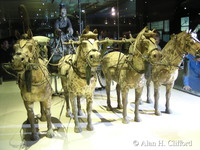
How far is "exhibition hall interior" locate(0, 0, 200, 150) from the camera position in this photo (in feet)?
10.7

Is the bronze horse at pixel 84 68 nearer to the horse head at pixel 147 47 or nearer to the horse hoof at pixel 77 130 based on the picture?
the horse hoof at pixel 77 130

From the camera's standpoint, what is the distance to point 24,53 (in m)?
2.78

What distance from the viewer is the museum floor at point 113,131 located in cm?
331

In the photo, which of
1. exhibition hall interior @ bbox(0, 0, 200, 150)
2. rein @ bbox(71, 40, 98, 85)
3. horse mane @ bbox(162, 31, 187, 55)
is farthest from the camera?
horse mane @ bbox(162, 31, 187, 55)

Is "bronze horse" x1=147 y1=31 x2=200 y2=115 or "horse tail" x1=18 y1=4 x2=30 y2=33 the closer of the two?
"horse tail" x1=18 y1=4 x2=30 y2=33

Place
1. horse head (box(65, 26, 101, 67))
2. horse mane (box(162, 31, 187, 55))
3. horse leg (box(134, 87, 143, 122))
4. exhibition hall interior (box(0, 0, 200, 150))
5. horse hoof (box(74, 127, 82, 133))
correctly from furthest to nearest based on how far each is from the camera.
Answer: horse mane (box(162, 31, 187, 55)) → horse leg (box(134, 87, 143, 122)) → horse hoof (box(74, 127, 82, 133)) → exhibition hall interior (box(0, 0, 200, 150)) → horse head (box(65, 26, 101, 67))

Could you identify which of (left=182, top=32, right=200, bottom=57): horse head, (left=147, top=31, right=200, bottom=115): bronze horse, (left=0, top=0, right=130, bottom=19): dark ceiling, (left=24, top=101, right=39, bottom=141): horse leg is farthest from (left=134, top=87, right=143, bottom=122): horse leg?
(left=0, top=0, right=130, bottom=19): dark ceiling

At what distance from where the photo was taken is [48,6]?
16.4ft

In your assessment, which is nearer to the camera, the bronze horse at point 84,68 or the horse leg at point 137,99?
the bronze horse at point 84,68

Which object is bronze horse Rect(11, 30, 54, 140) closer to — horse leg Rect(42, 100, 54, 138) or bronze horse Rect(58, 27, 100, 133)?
horse leg Rect(42, 100, 54, 138)

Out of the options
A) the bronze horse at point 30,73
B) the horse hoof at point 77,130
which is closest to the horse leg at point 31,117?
the bronze horse at point 30,73

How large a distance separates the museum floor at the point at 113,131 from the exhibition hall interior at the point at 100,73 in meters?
0.02

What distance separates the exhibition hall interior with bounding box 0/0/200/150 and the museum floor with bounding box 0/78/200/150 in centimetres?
2

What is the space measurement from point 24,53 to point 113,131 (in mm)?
2115
